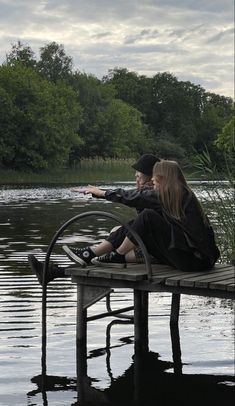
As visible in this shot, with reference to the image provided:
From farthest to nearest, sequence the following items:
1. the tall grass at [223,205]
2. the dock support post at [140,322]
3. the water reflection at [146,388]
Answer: the tall grass at [223,205], the dock support post at [140,322], the water reflection at [146,388]

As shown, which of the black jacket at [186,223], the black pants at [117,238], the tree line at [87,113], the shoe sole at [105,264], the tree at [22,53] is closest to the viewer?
the black jacket at [186,223]

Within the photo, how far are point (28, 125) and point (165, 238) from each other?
6816 cm

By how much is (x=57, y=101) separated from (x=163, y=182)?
242 feet

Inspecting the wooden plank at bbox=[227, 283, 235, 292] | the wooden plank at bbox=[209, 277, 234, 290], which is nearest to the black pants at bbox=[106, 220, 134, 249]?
the wooden plank at bbox=[209, 277, 234, 290]

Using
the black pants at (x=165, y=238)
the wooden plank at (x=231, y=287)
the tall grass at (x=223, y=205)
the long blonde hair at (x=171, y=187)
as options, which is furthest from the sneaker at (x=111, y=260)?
the tall grass at (x=223, y=205)

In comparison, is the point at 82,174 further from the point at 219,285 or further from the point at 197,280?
the point at 219,285

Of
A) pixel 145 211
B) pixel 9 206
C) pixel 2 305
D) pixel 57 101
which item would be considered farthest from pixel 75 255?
pixel 57 101

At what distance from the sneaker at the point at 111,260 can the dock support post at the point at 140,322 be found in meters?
0.59

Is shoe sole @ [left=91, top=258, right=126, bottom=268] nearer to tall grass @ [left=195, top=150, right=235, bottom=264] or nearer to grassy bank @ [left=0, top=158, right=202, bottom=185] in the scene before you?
tall grass @ [left=195, top=150, right=235, bottom=264]

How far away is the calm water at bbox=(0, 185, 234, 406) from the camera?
296 inches

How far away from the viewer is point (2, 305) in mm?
11273

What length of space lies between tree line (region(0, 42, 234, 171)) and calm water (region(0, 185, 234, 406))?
9.94m

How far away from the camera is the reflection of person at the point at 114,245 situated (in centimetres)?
878

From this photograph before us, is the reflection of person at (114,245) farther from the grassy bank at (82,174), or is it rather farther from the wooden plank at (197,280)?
the grassy bank at (82,174)
